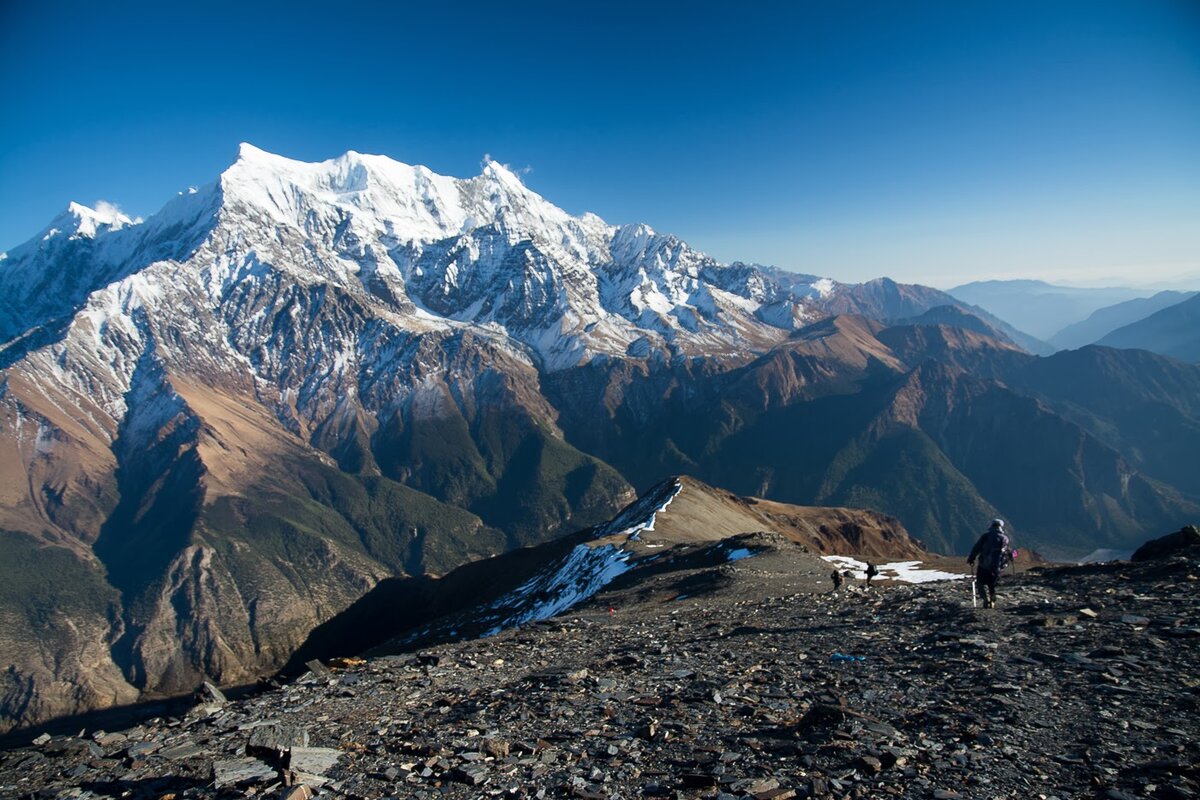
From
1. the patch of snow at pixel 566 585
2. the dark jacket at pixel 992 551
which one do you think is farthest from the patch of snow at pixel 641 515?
the dark jacket at pixel 992 551

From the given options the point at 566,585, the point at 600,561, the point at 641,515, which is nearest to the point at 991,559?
the point at 566,585

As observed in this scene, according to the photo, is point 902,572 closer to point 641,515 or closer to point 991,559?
point 991,559

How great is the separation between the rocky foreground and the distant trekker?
3.16 feet

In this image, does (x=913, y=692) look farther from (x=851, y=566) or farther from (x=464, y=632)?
(x=464, y=632)

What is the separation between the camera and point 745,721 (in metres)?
15.8

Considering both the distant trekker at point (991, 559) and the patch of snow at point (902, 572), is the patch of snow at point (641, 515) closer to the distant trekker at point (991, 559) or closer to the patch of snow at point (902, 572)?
the patch of snow at point (902, 572)

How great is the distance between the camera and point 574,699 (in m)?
18.5

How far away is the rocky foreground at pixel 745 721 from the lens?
12.5m

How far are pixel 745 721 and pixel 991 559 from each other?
17073 millimetres

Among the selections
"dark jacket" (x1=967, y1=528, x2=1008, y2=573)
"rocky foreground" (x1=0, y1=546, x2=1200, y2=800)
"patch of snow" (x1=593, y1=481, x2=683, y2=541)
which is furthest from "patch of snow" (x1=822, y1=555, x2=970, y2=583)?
"rocky foreground" (x1=0, y1=546, x2=1200, y2=800)

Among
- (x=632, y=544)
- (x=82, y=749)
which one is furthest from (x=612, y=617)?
(x=632, y=544)

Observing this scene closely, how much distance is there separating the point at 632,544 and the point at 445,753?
6951 cm

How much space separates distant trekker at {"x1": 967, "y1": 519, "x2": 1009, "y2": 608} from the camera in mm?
26328

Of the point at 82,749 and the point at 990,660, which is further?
the point at 990,660
